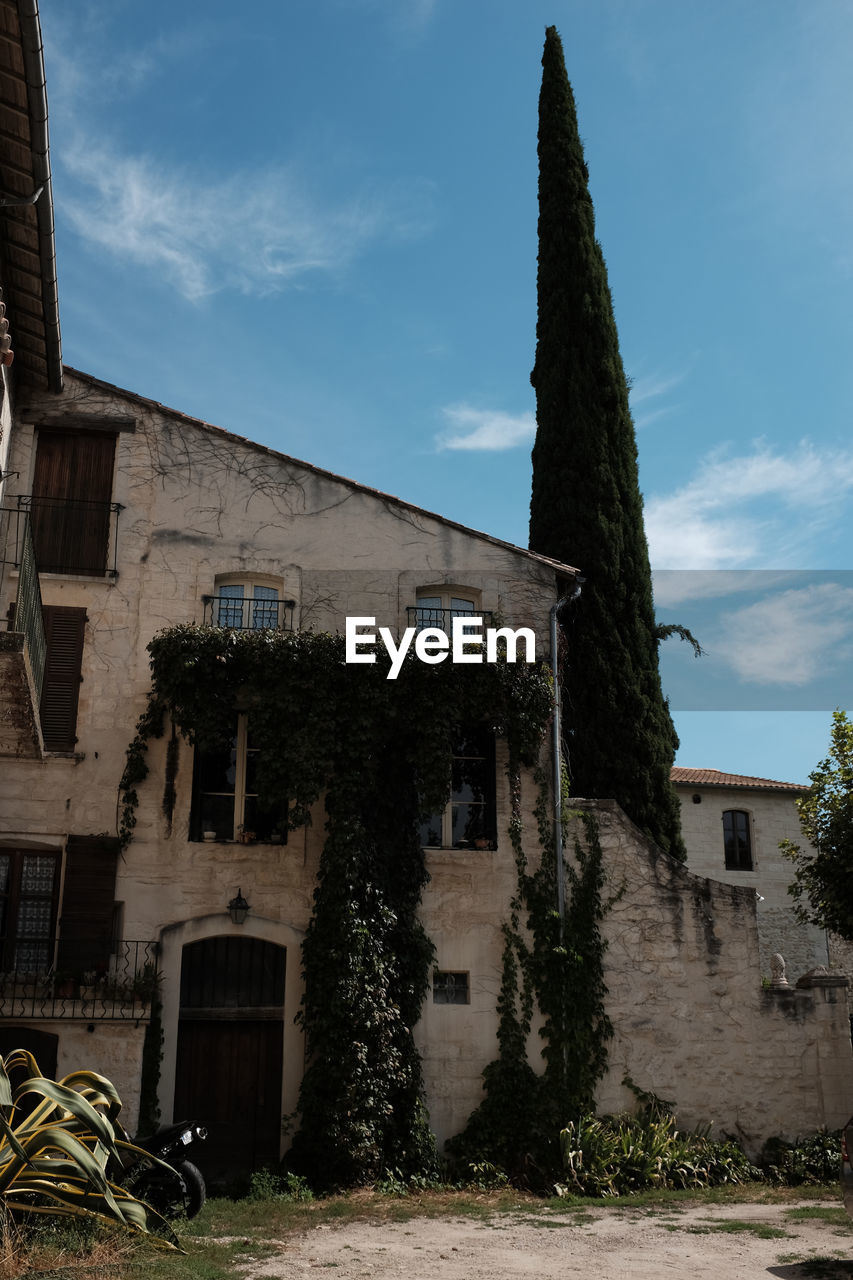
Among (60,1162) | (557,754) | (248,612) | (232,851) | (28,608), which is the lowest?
(60,1162)

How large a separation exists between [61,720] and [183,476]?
4013 millimetres

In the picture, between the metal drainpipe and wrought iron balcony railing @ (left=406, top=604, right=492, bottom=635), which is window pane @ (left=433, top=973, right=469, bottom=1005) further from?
wrought iron balcony railing @ (left=406, top=604, right=492, bottom=635)

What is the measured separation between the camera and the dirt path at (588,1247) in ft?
33.8

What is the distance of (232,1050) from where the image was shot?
52.2 feet

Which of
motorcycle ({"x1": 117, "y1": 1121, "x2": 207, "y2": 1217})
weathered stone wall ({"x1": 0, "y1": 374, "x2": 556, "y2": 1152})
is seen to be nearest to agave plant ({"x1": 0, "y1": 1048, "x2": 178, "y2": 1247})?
motorcycle ({"x1": 117, "y1": 1121, "x2": 207, "y2": 1217})

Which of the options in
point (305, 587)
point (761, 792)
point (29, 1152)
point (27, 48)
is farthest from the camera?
point (761, 792)

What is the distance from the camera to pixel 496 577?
728 inches

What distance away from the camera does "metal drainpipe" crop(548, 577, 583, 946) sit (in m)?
17.0

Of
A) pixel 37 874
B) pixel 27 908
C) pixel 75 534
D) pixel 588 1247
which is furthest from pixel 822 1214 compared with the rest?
pixel 75 534

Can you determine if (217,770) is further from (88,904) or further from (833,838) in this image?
(833,838)

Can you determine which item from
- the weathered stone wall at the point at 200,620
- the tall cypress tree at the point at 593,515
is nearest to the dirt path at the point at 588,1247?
the weathered stone wall at the point at 200,620

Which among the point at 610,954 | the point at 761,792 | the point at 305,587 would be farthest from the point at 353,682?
the point at 761,792

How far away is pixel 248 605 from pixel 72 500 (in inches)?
114

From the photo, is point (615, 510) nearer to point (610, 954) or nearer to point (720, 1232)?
point (610, 954)
